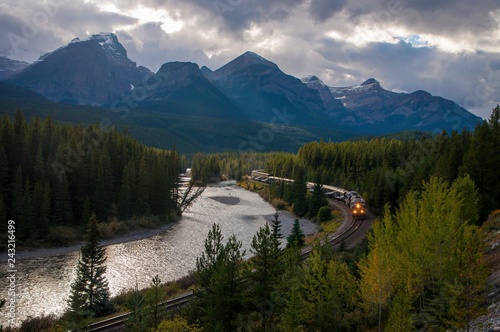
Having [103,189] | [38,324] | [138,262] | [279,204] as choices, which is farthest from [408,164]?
[38,324]

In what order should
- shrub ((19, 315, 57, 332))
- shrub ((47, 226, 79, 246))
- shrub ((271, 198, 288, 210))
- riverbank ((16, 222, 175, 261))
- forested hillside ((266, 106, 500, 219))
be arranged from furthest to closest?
shrub ((271, 198, 288, 210))
shrub ((47, 226, 79, 246))
riverbank ((16, 222, 175, 261))
forested hillside ((266, 106, 500, 219))
shrub ((19, 315, 57, 332))

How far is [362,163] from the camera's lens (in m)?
116

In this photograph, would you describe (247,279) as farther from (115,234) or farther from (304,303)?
(115,234)

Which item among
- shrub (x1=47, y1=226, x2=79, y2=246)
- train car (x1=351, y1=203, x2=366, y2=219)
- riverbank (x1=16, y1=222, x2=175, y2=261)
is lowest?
riverbank (x1=16, y1=222, x2=175, y2=261)

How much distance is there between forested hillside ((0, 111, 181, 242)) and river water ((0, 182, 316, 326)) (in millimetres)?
8873

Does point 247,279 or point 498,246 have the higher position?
point 498,246

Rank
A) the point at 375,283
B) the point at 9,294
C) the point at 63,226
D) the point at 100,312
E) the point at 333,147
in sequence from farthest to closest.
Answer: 1. the point at 333,147
2. the point at 63,226
3. the point at 9,294
4. the point at 100,312
5. the point at 375,283

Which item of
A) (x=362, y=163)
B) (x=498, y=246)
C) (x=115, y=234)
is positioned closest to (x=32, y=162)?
(x=115, y=234)

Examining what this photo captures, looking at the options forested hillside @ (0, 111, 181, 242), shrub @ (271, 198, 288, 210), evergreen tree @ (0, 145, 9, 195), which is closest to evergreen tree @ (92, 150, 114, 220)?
forested hillside @ (0, 111, 181, 242)

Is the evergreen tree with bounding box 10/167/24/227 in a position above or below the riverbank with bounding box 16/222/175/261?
above

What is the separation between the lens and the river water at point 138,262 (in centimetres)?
4086

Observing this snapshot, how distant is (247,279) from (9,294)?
3001 centimetres

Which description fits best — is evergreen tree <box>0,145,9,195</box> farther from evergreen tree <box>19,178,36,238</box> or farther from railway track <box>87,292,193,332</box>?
railway track <box>87,292,193,332</box>

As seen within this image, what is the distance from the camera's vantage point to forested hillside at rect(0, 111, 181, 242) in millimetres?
63094
